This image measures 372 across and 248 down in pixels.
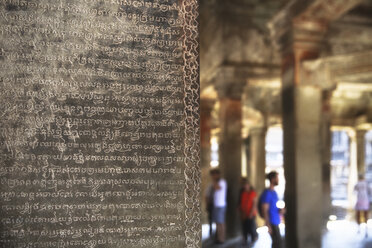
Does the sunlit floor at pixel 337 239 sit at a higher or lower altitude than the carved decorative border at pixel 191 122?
lower

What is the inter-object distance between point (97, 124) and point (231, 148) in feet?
23.6

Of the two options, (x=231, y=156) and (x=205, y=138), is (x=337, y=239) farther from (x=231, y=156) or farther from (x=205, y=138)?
(x=205, y=138)

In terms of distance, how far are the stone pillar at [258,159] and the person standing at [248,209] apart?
5.17m

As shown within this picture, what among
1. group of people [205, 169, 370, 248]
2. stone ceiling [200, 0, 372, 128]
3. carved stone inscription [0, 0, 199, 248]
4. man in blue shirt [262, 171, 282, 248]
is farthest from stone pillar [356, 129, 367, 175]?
carved stone inscription [0, 0, 199, 248]

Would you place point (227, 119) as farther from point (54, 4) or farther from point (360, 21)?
point (54, 4)

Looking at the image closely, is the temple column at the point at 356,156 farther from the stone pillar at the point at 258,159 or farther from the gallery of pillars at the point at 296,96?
the stone pillar at the point at 258,159

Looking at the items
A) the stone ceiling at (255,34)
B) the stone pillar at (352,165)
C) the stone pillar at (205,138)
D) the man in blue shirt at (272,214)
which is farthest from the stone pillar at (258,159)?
the man in blue shirt at (272,214)

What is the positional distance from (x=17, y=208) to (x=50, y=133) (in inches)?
22.4

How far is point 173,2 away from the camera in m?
3.09

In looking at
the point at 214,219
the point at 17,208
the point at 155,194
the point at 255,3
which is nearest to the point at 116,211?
the point at 155,194

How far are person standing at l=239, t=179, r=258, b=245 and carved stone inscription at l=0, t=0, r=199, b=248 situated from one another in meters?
5.26

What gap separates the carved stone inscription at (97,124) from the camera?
2717 mm

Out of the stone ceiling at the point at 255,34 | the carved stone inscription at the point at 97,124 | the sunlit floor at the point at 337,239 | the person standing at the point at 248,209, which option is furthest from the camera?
the stone ceiling at the point at 255,34

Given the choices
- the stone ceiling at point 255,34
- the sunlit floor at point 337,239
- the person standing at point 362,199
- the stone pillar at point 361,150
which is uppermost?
the stone ceiling at point 255,34
